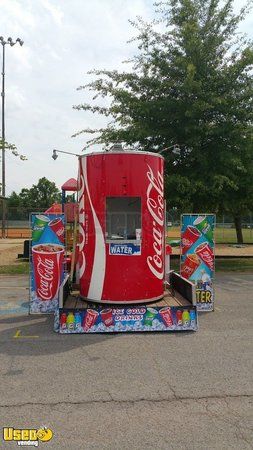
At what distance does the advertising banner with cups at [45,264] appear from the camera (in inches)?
320

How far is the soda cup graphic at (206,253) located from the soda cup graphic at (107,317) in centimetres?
277

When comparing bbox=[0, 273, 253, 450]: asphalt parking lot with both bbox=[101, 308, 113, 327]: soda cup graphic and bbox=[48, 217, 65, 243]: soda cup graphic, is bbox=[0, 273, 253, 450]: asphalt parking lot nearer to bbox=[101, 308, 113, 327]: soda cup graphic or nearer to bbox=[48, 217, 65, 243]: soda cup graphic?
bbox=[101, 308, 113, 327]: soda cup graphic

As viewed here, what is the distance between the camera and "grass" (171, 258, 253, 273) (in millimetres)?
15328

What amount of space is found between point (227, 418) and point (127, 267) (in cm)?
350

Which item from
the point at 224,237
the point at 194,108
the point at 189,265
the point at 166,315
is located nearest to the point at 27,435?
the point at 166,315

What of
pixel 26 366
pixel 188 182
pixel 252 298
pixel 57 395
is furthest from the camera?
pixel 188 182

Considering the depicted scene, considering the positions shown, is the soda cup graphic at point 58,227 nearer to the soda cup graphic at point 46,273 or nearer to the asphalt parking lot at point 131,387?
the soda cup graphic at point 46,273

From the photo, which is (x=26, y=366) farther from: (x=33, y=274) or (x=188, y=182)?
(x=188, y=182)

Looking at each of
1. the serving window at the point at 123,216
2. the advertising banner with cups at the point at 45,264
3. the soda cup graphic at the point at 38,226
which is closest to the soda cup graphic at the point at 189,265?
the serving window at the point at 123,216

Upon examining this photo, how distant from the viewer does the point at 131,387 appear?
183 inches

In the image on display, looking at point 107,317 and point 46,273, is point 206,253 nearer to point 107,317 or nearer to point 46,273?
point 107,317

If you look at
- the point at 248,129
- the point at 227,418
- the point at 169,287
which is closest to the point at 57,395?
the point at 227,418

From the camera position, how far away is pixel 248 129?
1470cm

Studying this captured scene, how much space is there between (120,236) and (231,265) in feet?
32.5
